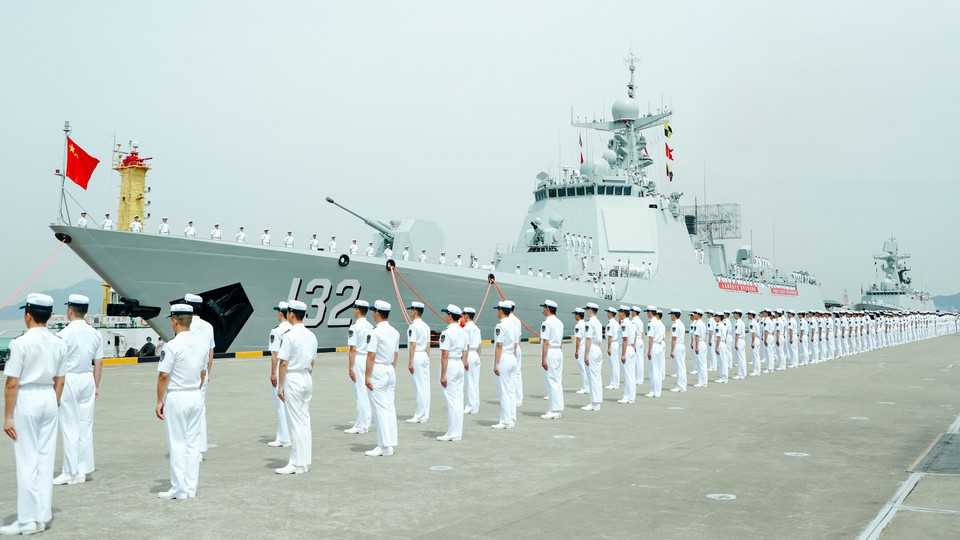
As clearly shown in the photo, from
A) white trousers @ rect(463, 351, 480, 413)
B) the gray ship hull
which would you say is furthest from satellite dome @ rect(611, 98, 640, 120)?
white trousers @ rect(463, 351, 480, 413)

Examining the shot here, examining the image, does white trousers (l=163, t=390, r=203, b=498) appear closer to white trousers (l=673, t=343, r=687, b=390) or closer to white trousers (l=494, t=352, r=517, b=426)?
white trousers (l=494, t=352, r=517, b=426)

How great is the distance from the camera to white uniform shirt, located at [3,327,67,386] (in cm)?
445

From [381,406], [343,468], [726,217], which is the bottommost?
[343,468]

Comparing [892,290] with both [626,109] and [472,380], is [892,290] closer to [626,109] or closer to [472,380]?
[626,109]

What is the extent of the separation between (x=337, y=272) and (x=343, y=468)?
40.9 ft

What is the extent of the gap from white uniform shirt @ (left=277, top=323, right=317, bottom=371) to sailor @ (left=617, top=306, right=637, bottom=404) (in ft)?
21.0

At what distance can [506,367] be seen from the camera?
29.3ft

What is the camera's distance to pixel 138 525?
4.50 metres

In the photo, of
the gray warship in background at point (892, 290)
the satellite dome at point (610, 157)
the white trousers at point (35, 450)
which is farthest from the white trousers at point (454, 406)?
the gray warship in background at point (892, 290)

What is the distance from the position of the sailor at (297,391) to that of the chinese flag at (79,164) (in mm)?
10484

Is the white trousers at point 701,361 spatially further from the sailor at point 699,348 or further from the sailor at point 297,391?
the sailor at point 297,391

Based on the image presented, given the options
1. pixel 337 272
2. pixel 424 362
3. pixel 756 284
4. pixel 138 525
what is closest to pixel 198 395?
pixel 138 525

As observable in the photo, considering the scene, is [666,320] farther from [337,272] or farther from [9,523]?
[9,523]

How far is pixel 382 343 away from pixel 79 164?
1039 centimetres
